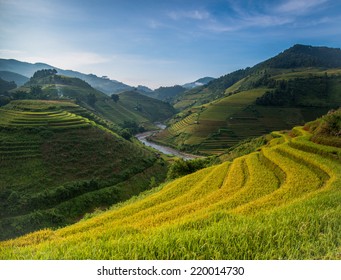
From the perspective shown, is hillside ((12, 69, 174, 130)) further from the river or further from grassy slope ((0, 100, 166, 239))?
grassy slope ((0, 100, 166, 239))

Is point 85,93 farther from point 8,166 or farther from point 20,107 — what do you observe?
point 8,166

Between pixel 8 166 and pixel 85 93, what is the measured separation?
102278 millimetres

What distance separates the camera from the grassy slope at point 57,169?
32.5 metres

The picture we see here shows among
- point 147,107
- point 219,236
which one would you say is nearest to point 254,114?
point 147,107

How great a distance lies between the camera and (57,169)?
140ft

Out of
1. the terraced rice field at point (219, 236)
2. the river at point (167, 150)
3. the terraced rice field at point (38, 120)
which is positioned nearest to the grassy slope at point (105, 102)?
the river at point (167, 150)

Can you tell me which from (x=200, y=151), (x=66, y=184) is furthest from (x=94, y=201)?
(x=200, y=151)

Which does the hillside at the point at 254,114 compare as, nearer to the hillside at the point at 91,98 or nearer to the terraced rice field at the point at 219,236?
the hillside at the point at 91,98

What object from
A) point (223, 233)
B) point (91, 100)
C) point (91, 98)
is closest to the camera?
point (223, 233)

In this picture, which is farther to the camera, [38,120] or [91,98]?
[91,98]

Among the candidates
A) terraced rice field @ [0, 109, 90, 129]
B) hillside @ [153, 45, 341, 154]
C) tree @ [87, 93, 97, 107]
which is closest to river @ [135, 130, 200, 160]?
hillside @ [153, 45, 341, 154]

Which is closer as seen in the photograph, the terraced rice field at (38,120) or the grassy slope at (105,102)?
the terraced rice field at (38,120)

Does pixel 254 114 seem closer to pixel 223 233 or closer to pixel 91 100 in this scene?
pixel 91 100

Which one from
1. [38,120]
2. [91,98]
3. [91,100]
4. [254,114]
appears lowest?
[38,120]
